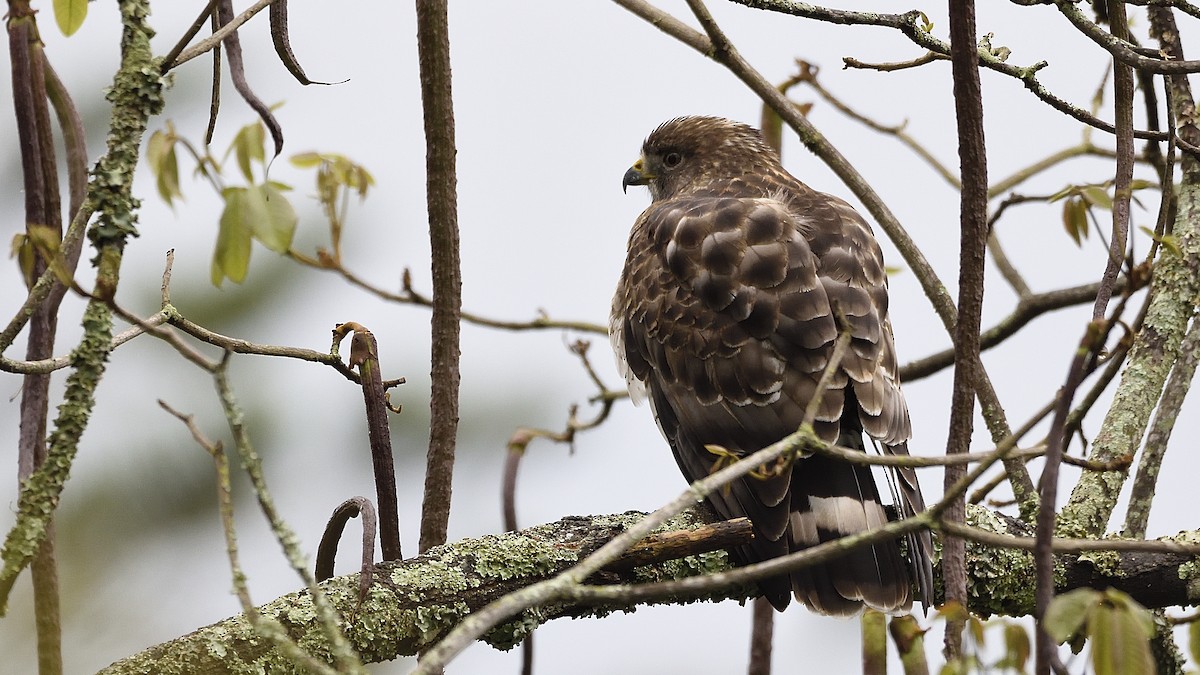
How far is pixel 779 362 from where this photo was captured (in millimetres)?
3742

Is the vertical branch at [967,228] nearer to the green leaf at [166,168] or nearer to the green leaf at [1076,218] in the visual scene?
the green leaf at [1076,218]

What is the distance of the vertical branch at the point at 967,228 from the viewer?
7.43 ft

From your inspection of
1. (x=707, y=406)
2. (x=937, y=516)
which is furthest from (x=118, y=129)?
(x=707, y=406)

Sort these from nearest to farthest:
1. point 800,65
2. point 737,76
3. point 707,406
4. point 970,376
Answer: point 970,376
point 737,76
point 707,406
point 800,65

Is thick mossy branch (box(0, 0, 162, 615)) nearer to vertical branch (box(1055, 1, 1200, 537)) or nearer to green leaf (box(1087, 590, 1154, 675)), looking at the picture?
green leaf (box(1087, 590, 1154, 675))

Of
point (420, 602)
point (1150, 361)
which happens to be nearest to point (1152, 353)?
point (1150, 361)

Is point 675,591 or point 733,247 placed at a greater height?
point 733,247

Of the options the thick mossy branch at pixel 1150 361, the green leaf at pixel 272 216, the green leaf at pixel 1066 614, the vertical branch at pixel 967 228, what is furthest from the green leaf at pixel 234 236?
the thick mossy branch at pixel 1150 361

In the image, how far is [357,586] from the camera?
2668 millimetres

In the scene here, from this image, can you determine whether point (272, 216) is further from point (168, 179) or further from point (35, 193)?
point (35, 193)

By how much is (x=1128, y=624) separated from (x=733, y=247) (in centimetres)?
249

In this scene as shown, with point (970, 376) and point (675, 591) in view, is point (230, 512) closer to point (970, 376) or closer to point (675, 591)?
point (675, 591)

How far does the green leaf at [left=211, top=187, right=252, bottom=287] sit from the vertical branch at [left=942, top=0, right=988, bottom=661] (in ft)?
4.04

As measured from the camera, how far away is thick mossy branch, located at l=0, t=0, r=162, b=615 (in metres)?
1.76
